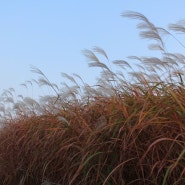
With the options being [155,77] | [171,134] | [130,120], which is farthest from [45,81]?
[171,134]

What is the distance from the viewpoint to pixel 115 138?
3.07 metres

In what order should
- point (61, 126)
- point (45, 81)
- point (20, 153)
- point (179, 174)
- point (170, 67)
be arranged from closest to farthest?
point (179, 174) < point (170, 67) < point (61, 126) < point (20, 153) < point (45, 81)

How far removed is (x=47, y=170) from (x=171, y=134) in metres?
1.70

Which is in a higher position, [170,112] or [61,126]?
[170,112]

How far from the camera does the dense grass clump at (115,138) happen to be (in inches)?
115

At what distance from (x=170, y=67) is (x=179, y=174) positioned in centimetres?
123

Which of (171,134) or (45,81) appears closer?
(171,134)

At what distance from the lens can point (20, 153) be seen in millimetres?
4992

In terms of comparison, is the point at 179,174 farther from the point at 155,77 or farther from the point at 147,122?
the point at 155,77

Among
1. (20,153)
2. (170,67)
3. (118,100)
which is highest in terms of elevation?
(170,67)

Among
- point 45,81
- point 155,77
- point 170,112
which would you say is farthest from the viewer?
point 45,81

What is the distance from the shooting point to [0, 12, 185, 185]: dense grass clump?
9.55 feet

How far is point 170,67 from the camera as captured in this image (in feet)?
12.3

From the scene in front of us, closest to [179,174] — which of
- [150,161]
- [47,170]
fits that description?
[150,161]
